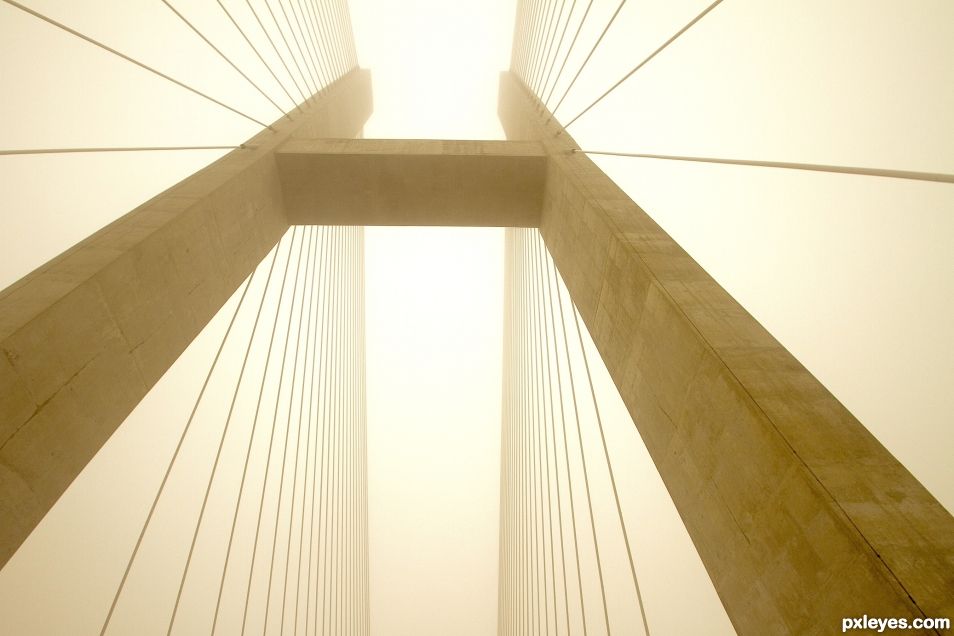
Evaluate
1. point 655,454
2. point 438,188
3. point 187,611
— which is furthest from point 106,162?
point 655,454

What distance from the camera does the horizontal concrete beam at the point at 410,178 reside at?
7133mm

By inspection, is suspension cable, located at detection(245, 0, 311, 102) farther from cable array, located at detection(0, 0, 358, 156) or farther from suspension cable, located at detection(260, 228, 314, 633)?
suspension cable, located at detection(260, 228, 314, 633)

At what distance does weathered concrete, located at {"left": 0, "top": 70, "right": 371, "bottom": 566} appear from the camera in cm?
291

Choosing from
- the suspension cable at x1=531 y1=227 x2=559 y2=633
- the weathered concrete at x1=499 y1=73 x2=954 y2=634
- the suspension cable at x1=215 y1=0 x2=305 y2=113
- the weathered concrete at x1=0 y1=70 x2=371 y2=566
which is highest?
the suspension cable at x1=215 y1=0 x2=305 y2=113

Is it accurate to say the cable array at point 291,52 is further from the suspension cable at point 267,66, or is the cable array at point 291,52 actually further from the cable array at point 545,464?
the cable array at point 545,464

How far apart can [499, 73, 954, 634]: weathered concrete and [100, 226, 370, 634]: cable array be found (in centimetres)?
395

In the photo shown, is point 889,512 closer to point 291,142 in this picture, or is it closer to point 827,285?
point 827,285

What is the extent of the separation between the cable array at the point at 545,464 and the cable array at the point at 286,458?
3887mm

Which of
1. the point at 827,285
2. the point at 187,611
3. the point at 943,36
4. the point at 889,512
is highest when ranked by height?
the point at 943,36

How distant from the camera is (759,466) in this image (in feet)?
7.84

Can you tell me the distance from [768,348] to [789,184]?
276 cm

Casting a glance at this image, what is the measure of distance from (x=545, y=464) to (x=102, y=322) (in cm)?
728

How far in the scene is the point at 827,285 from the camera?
13.5 feet

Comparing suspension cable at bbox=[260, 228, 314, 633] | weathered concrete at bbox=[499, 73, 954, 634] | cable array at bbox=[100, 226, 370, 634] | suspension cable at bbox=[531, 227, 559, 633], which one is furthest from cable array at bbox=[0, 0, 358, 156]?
suspension cable at bbox=[531, 227, 559, 633]
